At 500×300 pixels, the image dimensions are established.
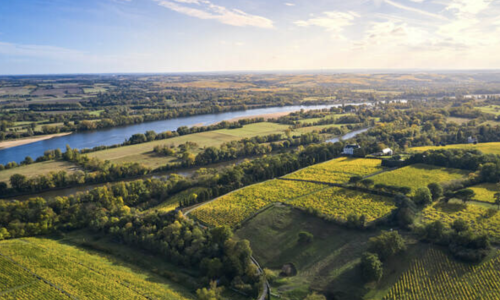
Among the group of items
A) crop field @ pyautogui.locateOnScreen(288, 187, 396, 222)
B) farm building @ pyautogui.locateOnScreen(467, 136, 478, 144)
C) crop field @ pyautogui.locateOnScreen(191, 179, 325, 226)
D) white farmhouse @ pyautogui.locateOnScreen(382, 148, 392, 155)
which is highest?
farm building @ pyautogui.locateOnScreen(467, 136, 478, 144)

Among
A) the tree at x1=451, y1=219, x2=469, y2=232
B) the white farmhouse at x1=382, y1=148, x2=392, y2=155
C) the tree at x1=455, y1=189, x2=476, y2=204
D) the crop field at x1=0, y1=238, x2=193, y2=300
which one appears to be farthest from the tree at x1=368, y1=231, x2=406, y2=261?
the white farmhouse at x1=382, y1=148, x2=392, y2=155

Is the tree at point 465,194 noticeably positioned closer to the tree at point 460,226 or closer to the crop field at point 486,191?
the crop field at point 486,191

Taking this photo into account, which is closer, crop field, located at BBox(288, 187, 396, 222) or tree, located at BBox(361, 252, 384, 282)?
tree, located at BBox(361, 252, 384, 282)

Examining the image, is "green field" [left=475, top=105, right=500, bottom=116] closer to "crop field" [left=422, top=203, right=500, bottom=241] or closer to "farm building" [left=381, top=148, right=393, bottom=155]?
"farm building" [left=381, top=148, right=393, bottom=155]

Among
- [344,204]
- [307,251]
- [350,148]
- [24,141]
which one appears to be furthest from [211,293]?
[24,141]

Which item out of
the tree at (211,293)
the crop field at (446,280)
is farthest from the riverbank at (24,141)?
the crop field at (446,280)

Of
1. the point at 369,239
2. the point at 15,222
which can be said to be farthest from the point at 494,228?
the point at 15,222

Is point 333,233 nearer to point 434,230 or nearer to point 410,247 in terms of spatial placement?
point 410,247
